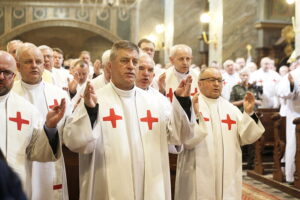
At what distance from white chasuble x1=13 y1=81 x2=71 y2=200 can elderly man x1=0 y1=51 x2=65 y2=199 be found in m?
0.47

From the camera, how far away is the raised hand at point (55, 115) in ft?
11.4

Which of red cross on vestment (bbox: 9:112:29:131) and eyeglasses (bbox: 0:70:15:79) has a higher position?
eyeglasses (bbox: 0:70:15:79)

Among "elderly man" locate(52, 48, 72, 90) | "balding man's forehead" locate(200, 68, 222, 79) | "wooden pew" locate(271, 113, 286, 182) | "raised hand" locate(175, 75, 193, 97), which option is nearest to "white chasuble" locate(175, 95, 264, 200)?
"balding man's forehead" locate(200, 68, 222, 79)

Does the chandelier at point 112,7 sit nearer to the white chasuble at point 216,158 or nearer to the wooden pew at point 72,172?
the wooden pew at point 72,172

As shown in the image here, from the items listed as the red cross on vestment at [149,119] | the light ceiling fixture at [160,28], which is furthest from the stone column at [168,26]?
the red cross on vestment at [149,119]

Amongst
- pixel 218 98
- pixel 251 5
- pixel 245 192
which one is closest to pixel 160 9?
pixel 251 5

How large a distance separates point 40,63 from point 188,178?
1.72m

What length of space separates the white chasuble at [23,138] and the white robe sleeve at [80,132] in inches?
7.3

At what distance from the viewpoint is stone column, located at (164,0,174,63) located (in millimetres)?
21016

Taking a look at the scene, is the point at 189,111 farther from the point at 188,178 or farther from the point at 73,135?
the point at 188,178

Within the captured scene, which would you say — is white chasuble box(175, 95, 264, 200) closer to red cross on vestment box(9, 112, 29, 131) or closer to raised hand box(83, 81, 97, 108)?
raised hand box(83, 81, 97, 108)

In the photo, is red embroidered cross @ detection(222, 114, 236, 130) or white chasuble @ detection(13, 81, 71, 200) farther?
red embroidered cross @ detection(222, 114, 236, 130)

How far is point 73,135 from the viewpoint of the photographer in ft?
11.5

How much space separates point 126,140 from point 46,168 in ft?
3.25
